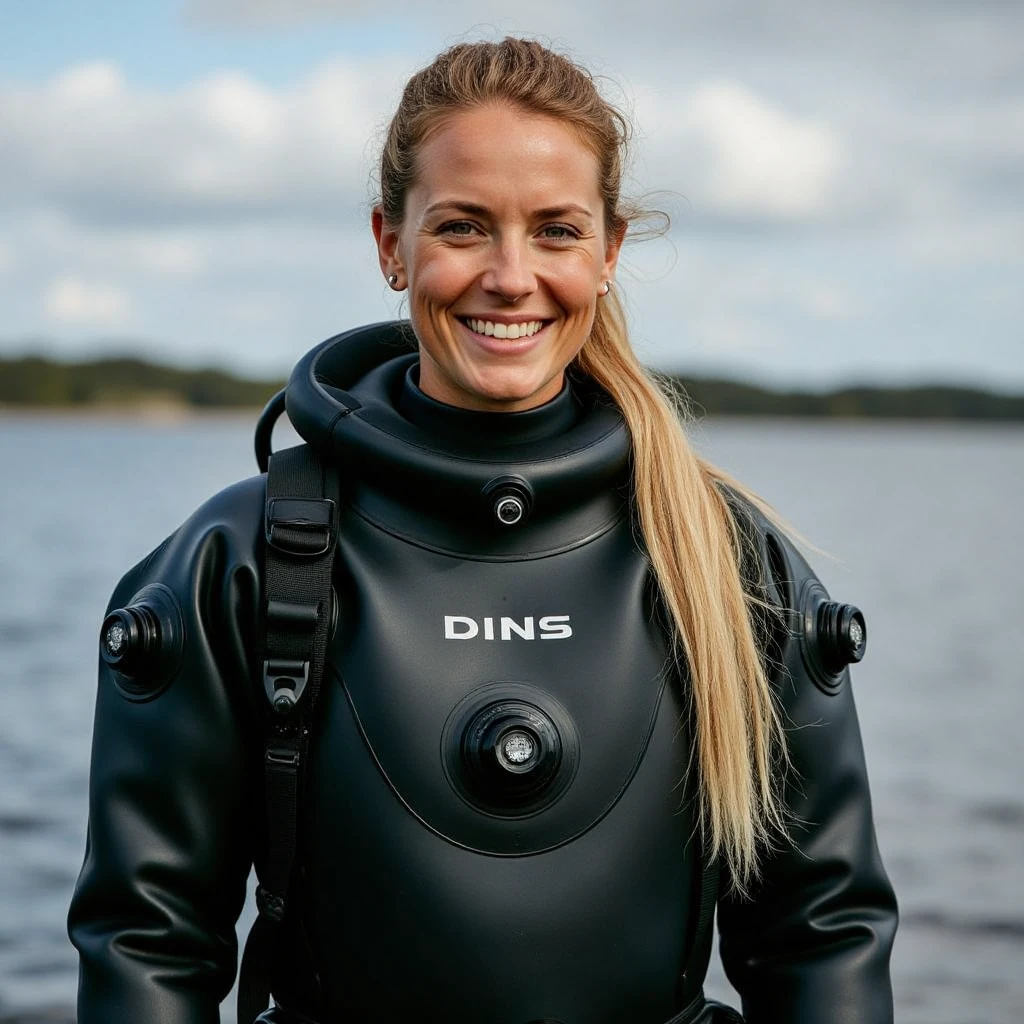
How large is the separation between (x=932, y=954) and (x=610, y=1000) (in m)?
5.44

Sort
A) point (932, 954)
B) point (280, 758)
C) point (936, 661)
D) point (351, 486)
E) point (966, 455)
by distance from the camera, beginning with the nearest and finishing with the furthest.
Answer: point (280, 758) < point (351, 486) < point (932, 954) < point (936, 661) < point (966, 455)

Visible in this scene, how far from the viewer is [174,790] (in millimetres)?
2393

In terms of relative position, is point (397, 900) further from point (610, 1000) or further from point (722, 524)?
point (722, 524)

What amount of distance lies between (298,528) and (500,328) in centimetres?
46

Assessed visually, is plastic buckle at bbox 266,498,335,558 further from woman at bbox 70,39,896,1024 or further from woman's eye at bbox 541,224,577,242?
woman's eye at bbox 541,224,577,242

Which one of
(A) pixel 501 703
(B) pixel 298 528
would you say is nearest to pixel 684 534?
(A) pixel 501 703

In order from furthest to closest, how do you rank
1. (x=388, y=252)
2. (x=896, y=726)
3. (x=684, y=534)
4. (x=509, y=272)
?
(x=896, y=726), (x=388, y=252), (x=684, y=534), (x=509, y=272)

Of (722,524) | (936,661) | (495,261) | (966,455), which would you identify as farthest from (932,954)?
(966,455)

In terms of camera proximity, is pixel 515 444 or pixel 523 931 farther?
pixel 515 444

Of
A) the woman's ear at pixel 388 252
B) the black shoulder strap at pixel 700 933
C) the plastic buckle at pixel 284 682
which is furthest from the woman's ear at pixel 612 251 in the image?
the black shoulder strap at pixel 700 933

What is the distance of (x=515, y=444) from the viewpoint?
258 centimetres

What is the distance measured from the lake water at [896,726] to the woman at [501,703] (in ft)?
1.46

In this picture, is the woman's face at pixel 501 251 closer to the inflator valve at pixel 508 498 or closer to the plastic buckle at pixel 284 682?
the inflator valve at pixel 508 498

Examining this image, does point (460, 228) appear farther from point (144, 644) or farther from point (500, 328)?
point (144, 644)
